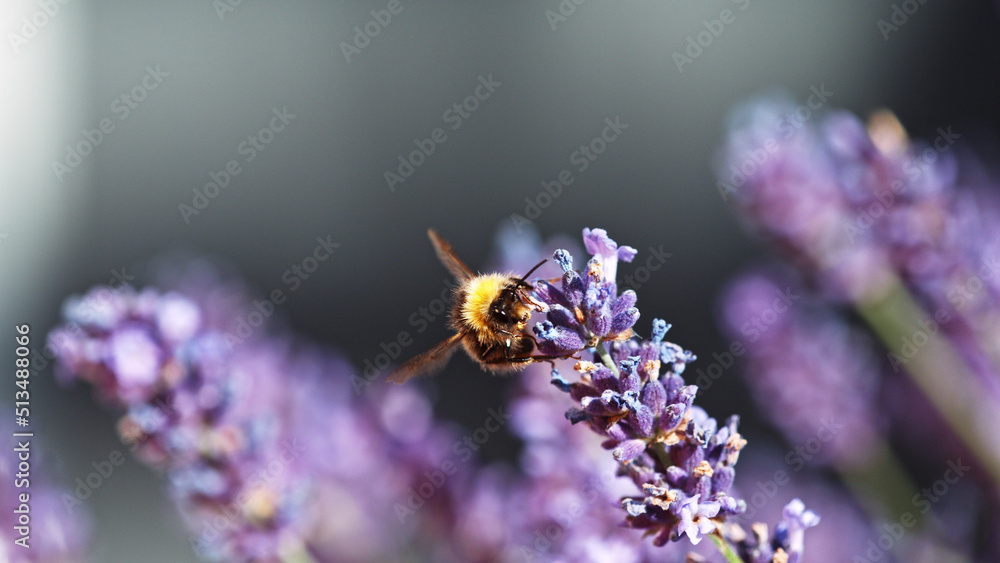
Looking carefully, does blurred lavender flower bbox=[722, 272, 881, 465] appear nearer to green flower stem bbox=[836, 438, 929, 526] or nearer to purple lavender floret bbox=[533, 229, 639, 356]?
green flower stem bbox=[836, 438, 929, 526]

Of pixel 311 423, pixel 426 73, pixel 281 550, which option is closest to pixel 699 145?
pixel 426 73

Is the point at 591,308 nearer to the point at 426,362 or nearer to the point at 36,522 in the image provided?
the point at 426,362

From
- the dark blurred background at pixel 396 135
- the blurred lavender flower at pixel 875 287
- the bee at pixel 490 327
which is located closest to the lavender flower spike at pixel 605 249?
the bee at pixel 490 327

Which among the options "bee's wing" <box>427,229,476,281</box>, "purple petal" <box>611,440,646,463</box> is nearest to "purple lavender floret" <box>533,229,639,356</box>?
"purple petal" <box>611,440,646,463</box>

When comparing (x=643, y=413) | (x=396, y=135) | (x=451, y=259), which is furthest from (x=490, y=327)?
(x=396, y=135)

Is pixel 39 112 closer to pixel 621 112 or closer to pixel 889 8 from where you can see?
pixel 621 112

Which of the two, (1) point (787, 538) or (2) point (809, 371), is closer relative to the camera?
(1) point (787, 538)
